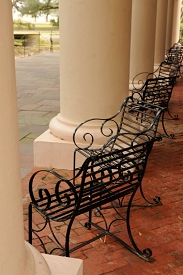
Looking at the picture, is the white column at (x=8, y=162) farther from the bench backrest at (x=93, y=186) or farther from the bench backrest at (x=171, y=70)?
the bench backrest at (x=171, y=70)

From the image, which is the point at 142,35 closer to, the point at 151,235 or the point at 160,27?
the point at 160,27

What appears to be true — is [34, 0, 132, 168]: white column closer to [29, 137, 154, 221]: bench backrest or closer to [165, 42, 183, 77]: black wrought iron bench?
[29, 137, 154, 221]: bench backrest

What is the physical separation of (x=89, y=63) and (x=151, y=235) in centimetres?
211

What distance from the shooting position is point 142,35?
8938 mm

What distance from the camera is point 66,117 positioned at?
5203 millimetres

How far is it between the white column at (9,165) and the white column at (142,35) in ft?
24.1

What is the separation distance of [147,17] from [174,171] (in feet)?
14.8

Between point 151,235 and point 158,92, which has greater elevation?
point 158,92

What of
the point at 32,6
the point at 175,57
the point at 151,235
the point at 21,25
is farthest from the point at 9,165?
the point at 21,25

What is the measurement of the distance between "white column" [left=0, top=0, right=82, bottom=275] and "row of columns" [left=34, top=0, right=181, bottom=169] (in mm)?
3072

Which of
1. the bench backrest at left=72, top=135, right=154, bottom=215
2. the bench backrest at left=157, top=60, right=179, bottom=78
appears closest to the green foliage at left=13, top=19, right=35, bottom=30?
the bench backrest at left=157, top=60, right=179, bottom=78

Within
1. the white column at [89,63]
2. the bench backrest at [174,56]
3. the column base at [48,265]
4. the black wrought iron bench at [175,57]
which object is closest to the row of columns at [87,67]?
the white column at [89,63]

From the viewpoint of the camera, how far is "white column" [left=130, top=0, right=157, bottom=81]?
869 cm

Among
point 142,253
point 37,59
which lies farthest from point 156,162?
point 37,59
